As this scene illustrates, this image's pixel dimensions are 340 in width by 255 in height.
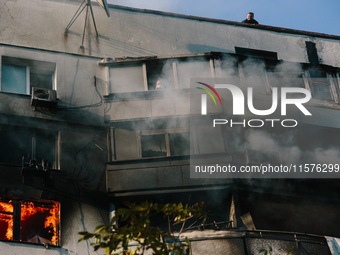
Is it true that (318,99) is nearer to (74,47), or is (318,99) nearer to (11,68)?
(74,47)

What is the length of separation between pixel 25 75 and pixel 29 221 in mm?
4881

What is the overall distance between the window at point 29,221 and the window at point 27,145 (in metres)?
1.22

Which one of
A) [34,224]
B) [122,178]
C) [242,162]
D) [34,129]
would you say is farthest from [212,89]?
[34,224]

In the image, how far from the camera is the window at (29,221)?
15.8m

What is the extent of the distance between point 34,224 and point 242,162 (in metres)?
5.79

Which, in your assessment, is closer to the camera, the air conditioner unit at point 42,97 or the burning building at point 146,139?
the burning building at point 146,139

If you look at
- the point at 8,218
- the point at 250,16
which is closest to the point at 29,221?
the point at 8,218

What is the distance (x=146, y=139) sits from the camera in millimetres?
17797

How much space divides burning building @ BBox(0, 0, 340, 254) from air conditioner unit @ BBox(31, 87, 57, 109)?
4 centimetres

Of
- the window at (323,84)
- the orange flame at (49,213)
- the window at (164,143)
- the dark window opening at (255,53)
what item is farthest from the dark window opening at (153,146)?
the dark window opening at (255,53)

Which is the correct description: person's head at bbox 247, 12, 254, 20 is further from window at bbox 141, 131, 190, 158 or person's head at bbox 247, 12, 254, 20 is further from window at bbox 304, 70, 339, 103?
window at bbox 141, 131, 190, 158

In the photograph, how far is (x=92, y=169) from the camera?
17.9 meters
